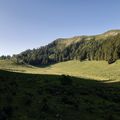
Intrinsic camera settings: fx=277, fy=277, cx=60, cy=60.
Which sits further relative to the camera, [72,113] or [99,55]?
[99,55]

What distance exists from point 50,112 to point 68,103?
4960mm

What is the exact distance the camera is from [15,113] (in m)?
21.9

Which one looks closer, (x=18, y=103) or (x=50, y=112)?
(x=50, y=112)

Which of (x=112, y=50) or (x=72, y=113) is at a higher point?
(x=112, y=50)

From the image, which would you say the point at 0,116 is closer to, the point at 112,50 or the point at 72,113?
the point at 72,113

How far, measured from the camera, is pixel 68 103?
28.1 m

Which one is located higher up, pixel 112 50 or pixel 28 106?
pixel 112 50

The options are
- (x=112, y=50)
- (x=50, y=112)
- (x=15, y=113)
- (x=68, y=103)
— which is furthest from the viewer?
(x=112, y=50)

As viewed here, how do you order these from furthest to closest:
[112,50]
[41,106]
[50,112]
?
[112,50]
[41,106]
[50,112]

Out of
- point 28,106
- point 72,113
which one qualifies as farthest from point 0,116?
point 72,113

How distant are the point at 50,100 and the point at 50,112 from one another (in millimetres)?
5088

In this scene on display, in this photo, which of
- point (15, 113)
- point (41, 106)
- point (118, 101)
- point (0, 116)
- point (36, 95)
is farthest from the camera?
point (118, 101)

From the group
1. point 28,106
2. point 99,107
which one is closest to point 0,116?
point 28,106

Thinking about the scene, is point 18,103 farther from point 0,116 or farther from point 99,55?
point 99,55
